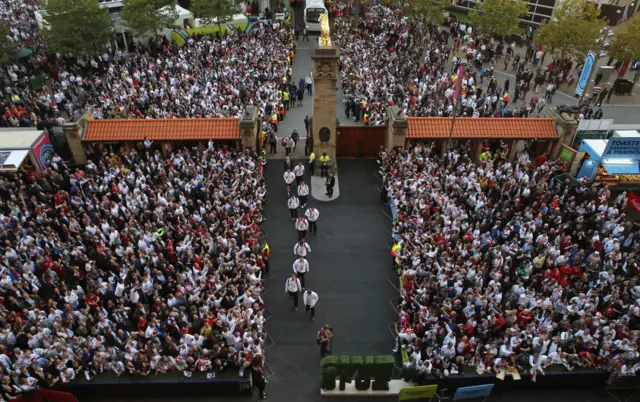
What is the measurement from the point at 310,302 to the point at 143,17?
96.5 feet

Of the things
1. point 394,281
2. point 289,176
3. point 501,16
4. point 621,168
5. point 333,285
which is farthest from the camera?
point 501,16

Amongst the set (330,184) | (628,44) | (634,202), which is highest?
(628,44)

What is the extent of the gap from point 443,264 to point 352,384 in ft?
16.3

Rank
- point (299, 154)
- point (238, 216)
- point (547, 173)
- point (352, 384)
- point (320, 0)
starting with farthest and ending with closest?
point (320, 0) < point (299, 154) < point (547, 173) < point (238, 216) < point (352, 384)

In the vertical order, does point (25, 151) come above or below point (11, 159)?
above

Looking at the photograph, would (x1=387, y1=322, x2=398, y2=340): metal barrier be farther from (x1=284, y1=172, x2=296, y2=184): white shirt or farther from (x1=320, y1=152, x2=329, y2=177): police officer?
(x1=320, y1=152, x2=329, y2=177): police officer

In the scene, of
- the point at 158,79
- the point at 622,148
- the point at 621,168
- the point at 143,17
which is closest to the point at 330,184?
the point at 621,168

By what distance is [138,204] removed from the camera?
18.3m

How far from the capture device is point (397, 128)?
22703 millimetres

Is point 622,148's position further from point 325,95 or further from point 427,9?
point 427,9

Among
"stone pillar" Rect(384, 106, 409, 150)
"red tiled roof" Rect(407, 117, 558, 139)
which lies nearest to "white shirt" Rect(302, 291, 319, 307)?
"stone pillar" Rect(384, 106, 409, 150)

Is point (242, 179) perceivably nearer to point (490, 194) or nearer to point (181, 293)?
point (181, 293)

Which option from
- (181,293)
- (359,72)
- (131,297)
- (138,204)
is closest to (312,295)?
(181,293)

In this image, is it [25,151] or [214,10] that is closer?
[25,151]
